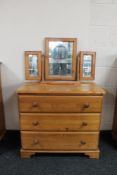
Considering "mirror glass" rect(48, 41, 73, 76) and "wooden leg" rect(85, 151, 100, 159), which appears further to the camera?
"mirror glass" rect(48, 41, 73, 76)

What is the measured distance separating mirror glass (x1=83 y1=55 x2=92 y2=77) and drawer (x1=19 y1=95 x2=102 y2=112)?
473mm

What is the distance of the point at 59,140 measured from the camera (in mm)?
1682

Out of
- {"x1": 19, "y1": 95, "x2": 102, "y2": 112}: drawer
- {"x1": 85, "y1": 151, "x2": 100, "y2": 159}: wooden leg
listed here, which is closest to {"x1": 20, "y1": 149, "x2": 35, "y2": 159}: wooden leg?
{"x1": 19, "y1": 95, "x2": 102, "y2": 112}: drawer

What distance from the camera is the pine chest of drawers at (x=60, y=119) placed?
62.0 inches

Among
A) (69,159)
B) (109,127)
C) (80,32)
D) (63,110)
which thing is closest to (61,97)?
(63,110)

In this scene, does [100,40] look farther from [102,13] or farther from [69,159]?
[69,159]

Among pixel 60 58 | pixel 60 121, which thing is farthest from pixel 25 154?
pixel 60 58

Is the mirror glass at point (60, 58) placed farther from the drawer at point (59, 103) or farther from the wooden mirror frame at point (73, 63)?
the drawer at point (59, 103)

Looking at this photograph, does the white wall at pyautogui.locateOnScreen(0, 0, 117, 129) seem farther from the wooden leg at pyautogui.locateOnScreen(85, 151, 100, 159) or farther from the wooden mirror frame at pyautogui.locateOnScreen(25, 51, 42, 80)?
the wooden leg at pyautogui.locateOnScreen(85, 151, 100, 159)

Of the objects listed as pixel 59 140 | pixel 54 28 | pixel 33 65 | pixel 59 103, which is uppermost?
pixel 54 28

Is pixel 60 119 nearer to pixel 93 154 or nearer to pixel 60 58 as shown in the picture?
pixel 93 154

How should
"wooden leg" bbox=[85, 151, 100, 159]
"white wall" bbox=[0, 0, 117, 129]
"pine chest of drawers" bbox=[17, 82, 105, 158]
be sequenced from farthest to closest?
"white wall" bbox=[0, 0, 117, 129], "wooden leg" bbox=[85, 151, 100, 159], "pine chest of drawers" bbox=[17, 82, 105, 158]

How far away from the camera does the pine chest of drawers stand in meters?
1.57

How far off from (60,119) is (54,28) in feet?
3.42
